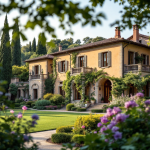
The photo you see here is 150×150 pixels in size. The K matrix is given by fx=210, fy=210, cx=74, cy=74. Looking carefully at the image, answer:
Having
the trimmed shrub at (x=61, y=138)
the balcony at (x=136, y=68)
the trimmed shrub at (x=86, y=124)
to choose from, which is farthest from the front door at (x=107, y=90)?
the trimmed shrub at (x=61, y=138)

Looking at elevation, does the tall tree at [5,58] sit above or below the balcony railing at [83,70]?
above

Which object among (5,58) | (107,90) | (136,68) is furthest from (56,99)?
(5,58)

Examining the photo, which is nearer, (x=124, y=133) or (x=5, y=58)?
(x=124, y=133)

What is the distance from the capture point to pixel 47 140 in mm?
7961

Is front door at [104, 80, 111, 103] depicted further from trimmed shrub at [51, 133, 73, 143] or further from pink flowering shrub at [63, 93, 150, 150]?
pink flowering shrub at [63, 93, 150, 150]

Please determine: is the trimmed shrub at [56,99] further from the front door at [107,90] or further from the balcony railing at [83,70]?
the front door at [107,90]

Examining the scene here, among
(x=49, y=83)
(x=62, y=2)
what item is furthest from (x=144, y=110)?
(x=49, y=83)

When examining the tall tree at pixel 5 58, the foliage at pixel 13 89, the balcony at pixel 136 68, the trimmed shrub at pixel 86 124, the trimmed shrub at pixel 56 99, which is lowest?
the trimmed shrub at pixel 56 99

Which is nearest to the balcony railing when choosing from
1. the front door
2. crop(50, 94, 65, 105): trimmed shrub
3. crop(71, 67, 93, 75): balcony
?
crop(71, 67, 93, 75): balcony

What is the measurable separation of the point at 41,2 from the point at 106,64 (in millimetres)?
22683

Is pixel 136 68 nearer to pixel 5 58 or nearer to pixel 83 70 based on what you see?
pixel 83 70

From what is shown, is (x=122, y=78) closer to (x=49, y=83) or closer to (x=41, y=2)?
(x=49, y=83)

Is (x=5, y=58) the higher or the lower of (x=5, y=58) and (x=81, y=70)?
the higher

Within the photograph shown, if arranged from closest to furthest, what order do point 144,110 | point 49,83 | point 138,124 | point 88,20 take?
point 88,20, point 138,124, point 144,110, point 49,83
